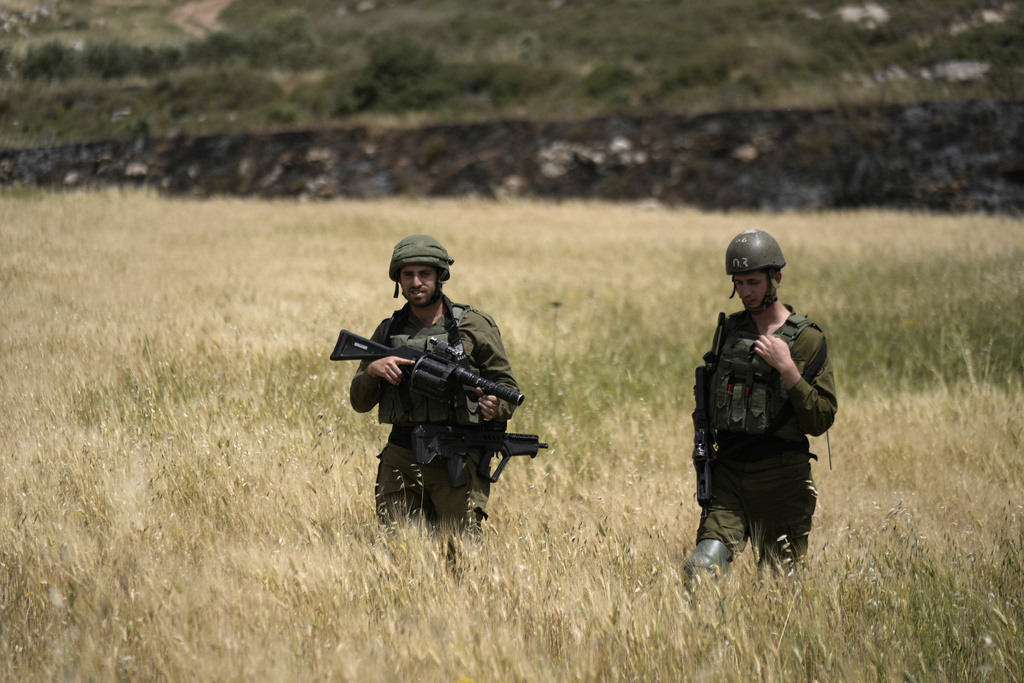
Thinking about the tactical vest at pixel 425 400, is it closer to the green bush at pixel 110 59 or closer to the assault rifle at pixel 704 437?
the assault rifle at pixel 704 437

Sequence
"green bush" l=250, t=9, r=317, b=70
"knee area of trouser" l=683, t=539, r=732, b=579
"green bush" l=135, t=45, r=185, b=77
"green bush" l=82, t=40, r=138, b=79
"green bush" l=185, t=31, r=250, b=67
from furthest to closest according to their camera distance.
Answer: "green bush" l=250, t=9, r=317, b=70
"green bush" l=185, t=31, r=250, b=67
"green bush" l=135, t=45, r=185, b=77
"green bush" l=82, t=40, r=138, b=79
"knee area of trouser" l=683, t=539, r=732, b=579

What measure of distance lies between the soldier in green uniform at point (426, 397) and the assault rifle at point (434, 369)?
0.06 meters

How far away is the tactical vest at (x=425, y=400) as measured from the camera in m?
3.66

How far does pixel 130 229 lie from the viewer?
16031 millimetres

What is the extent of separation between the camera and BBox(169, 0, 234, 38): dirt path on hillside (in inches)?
1371

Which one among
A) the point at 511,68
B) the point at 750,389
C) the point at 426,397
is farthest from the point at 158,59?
the point at 750,389

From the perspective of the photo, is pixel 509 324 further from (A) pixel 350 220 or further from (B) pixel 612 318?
(A) pixel 350 220

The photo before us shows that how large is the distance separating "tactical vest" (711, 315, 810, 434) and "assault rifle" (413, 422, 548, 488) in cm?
92

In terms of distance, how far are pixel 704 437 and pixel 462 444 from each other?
47.9 inches

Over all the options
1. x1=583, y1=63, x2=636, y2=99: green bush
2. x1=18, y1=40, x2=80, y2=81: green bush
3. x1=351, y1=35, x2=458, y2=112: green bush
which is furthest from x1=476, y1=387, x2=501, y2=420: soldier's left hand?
x1=351, y1=35, x2=458, y2=112: green bush

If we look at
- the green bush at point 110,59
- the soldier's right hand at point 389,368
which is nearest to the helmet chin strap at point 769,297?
the soldier's right hand at point 389,368

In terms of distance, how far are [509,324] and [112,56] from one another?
19.7 meters

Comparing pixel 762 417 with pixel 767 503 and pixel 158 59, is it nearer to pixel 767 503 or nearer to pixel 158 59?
pixel 767 503

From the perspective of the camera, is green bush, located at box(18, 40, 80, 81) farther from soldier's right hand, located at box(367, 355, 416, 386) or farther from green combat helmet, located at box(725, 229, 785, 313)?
green combat helmet, located at box(725, 229, 785, 313)
